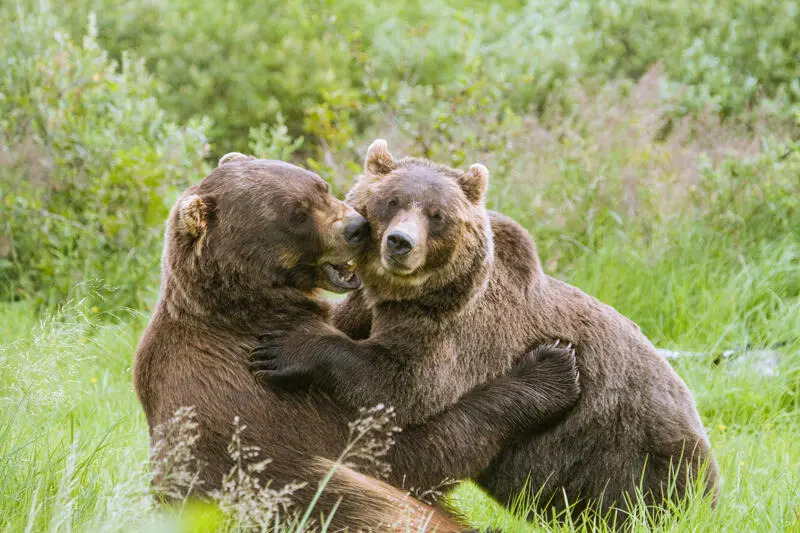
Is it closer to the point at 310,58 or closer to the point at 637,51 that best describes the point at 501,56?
the point at 637,51

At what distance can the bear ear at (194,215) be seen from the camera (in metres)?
3.78

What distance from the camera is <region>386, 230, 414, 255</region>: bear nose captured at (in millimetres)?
3863

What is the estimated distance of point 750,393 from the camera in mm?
6234

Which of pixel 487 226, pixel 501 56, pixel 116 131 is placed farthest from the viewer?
pixel 501 56

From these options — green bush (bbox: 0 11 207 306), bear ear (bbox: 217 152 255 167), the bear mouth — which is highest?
bear ear (bbox: 217 152 255 167)

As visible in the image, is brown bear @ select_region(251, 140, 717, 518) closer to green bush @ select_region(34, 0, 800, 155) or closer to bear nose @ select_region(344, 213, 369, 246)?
bear nose @ select_region(344, 213, 369, 246)

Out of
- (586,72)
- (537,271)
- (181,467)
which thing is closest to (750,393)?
(537,271)

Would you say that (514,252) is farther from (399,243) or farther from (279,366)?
(279,366)

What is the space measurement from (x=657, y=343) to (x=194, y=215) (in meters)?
4.10

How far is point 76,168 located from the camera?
8500 millimetres

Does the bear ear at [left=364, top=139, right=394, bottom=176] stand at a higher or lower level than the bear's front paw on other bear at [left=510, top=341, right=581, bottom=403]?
higher

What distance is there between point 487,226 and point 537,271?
0.36 metres

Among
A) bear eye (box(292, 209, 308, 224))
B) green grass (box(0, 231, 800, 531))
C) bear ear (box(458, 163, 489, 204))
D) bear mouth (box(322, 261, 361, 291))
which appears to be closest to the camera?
green grass (box(0, 231, 800, 531))

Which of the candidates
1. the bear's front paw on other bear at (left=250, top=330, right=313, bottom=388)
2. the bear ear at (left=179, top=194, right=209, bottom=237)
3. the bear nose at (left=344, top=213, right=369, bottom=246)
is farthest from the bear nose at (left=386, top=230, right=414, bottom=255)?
the bear ear at (left=179, top=194, right=209, bottom=237)
